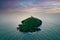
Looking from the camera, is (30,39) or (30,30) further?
(30,30)

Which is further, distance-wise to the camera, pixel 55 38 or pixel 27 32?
pixel 27 32

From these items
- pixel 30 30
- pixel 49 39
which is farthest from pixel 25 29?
pixel 49 39

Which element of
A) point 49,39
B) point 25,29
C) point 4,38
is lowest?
point 49,39

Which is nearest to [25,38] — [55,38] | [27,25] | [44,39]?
[44,39]

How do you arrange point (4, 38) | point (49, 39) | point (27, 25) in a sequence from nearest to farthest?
point (49, 39) → point (4, 38) → point (27, 25)

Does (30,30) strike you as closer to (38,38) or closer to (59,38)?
(38,38)

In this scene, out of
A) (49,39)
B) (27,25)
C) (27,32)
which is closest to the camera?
(49,39)

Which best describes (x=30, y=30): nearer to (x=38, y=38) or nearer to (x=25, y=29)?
(x=25, y=29)

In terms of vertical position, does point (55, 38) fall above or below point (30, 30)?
below

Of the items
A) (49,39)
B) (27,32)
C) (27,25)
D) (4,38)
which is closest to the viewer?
(49,39)
